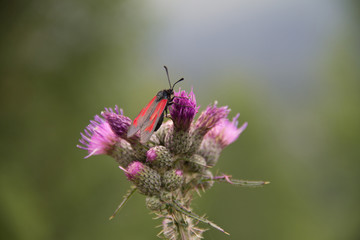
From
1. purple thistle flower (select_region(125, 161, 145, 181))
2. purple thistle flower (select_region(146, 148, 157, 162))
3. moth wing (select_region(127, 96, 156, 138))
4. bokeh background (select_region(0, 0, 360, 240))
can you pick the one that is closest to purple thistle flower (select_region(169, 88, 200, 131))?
moth wing (select_region(127, 96, 156, 138))

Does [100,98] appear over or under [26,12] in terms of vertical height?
under

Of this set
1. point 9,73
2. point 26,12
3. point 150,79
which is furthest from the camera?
point 150,79

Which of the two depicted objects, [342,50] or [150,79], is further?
[342,50]

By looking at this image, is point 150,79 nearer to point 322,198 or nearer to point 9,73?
point 9,73

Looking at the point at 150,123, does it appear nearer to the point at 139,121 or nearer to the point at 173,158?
the point at 139,121

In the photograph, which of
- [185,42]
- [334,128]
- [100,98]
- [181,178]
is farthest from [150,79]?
[185,42]

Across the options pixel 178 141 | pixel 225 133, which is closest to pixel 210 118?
pixel 178 141
